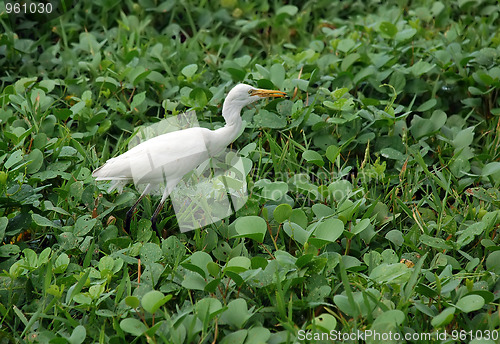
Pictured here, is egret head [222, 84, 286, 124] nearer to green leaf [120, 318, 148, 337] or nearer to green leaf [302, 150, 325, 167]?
green leaf [302, 150, 325, 167]

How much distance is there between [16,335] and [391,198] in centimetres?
155

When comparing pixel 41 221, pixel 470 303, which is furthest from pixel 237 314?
pixel 41 221

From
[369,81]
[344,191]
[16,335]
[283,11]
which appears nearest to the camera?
[16,335]

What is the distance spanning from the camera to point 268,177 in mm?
2680

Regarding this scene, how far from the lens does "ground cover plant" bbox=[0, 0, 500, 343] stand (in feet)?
6.17

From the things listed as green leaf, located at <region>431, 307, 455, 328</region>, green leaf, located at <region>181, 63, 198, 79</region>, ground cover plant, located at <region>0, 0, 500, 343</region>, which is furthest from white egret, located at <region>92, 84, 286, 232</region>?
green leaf, located at <region>431, 307, 455, 328</region>

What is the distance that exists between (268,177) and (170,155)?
57 cm

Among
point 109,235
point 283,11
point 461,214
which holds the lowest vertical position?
point 461,214

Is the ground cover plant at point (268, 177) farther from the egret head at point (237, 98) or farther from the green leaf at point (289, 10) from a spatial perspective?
the egret head at point (237, 98)

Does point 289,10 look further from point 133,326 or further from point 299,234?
point 133,326

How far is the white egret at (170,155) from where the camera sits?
2.27m

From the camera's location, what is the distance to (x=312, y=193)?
2443mm

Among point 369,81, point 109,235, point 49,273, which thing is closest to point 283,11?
point 369,81

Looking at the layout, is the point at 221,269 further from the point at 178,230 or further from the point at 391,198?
the point at 391,198
